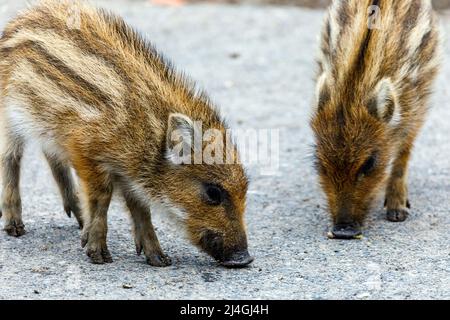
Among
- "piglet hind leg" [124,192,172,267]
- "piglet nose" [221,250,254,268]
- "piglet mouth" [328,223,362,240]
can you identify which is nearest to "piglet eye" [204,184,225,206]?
"piglet nose" [221,250,254,268]

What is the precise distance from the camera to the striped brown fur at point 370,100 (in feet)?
25.1

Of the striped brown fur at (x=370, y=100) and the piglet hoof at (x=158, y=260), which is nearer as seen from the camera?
the piglet hoof at (x=158, y=260)

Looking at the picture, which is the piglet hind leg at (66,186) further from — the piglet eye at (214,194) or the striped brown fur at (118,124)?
the piglet eye at (214,194)

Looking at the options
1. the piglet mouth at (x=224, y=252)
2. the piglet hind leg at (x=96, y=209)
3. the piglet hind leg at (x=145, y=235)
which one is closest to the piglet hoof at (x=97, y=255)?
the piglet hind leg at (x=96, y=209)

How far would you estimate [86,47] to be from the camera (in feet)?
23.0

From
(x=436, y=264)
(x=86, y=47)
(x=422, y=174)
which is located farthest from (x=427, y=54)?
(x=86, y=47)

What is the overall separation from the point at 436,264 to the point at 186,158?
6.21ft

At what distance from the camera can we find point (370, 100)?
→ 7660 millimetres

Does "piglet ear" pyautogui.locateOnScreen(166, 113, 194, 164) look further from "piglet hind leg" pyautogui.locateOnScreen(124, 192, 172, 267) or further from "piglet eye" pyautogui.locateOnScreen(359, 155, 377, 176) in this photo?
"piglet eye" pyautogui.locateOnScreen(359, 155, 377, 176)

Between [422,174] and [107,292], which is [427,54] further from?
[107,292]

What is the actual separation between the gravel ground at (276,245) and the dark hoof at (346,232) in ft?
0.22

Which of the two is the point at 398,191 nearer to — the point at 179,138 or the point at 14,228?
the point at 179,138
